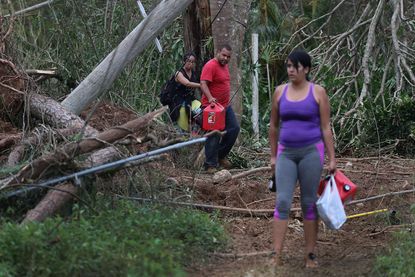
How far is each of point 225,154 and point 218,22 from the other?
2142 mm

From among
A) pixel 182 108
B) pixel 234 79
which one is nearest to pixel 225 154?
pixel 182 108

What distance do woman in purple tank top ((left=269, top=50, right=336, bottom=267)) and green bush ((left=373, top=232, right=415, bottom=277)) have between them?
541 millimetres

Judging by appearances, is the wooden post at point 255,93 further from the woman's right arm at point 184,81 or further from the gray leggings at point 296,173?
the gray leggings at point 296,173

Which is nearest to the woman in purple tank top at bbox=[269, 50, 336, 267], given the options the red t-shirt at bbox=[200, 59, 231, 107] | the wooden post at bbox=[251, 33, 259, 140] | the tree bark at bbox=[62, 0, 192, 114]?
the tree bark at bbox=[62, 0, 192, 114]

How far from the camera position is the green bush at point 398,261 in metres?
6.12

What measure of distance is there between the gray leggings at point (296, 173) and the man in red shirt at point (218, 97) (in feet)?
11.6

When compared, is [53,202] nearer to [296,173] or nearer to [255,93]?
[296,173]

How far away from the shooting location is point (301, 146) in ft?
21.1

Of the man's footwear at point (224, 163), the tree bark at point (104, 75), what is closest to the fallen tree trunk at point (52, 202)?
the tree bark at point (104, 75)

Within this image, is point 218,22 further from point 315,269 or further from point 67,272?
point 67,272

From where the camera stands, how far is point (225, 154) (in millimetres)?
10734

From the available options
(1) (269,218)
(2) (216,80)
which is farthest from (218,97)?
(1) (269,218)

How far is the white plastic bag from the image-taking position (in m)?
6.40

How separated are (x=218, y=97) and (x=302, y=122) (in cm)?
402
